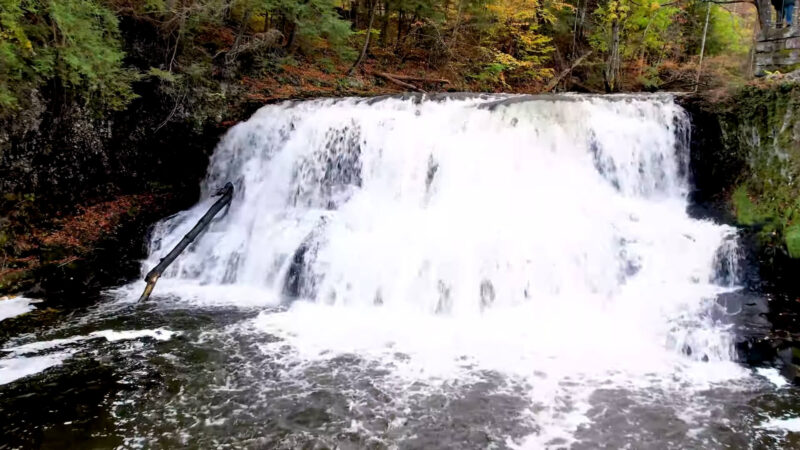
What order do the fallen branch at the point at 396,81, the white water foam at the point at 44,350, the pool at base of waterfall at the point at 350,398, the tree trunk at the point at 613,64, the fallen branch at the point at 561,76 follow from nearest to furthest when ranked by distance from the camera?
the pool at base of waterfall at the point at 350,398 → the white water foam at the point at 44,350 → the tree trunk at the point at 613,64 → the fallen branch at the point at 396,81 → the fallen branch at the point at 561,76

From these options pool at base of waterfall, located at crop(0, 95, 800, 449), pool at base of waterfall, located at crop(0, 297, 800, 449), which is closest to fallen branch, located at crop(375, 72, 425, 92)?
pool at base of waterfall, located at crop(0, 95, 800, 449)

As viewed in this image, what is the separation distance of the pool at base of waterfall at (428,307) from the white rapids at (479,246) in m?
0.04

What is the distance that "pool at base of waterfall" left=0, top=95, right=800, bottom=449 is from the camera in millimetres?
4902

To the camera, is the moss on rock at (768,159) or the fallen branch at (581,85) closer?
the moss on rock at (768,159)

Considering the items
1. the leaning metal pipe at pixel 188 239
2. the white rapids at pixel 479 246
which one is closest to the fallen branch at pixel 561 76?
the white rapids at pixel 479 246

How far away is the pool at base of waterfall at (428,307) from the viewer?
4.90 meters

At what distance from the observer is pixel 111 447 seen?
4430 mm

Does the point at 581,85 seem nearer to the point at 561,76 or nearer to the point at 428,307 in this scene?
the point at 561,76

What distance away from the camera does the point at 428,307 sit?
306 inches

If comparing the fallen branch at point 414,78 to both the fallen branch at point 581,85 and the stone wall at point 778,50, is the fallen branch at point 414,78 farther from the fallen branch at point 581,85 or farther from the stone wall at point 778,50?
the stone wall at point 778,50

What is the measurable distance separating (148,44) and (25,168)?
376 cm

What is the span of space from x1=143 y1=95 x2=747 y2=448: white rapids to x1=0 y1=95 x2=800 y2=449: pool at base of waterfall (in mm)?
36

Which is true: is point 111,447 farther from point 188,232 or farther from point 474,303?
point 188,232

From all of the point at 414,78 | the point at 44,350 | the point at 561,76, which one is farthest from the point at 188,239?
the point at 561,76
